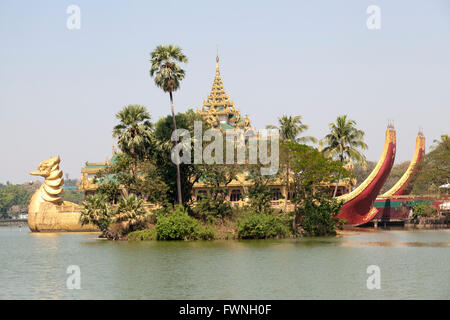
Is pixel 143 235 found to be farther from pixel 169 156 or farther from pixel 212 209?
pixel 169 156

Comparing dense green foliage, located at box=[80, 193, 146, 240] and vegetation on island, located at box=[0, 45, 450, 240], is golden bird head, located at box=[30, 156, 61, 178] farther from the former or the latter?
dense green foliage, located at box=[80, 193, 146, 240]

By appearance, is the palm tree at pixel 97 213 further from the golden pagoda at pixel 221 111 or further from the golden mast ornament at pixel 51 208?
the golden pagoda at pixel 221 111

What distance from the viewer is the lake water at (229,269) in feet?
77.8

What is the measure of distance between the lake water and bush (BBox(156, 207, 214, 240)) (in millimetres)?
1389

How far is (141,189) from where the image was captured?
155 feet

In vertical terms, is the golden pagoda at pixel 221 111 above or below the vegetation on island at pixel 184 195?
above

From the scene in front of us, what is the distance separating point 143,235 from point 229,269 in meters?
15.7

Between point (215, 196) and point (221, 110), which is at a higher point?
point (221, 110)

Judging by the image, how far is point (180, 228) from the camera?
4269 centimetres

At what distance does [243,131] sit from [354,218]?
1812 centimetres

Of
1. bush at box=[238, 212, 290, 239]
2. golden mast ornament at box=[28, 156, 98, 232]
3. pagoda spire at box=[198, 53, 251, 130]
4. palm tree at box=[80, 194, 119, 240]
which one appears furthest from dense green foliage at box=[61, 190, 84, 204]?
bush at box=[238, 212, 290, 239]

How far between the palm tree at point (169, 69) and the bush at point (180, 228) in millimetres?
2358

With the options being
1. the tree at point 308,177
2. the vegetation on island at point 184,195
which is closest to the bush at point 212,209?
the vegetation on island at point 184,195

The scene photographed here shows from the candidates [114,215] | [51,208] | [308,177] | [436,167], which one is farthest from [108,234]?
[436,167]
